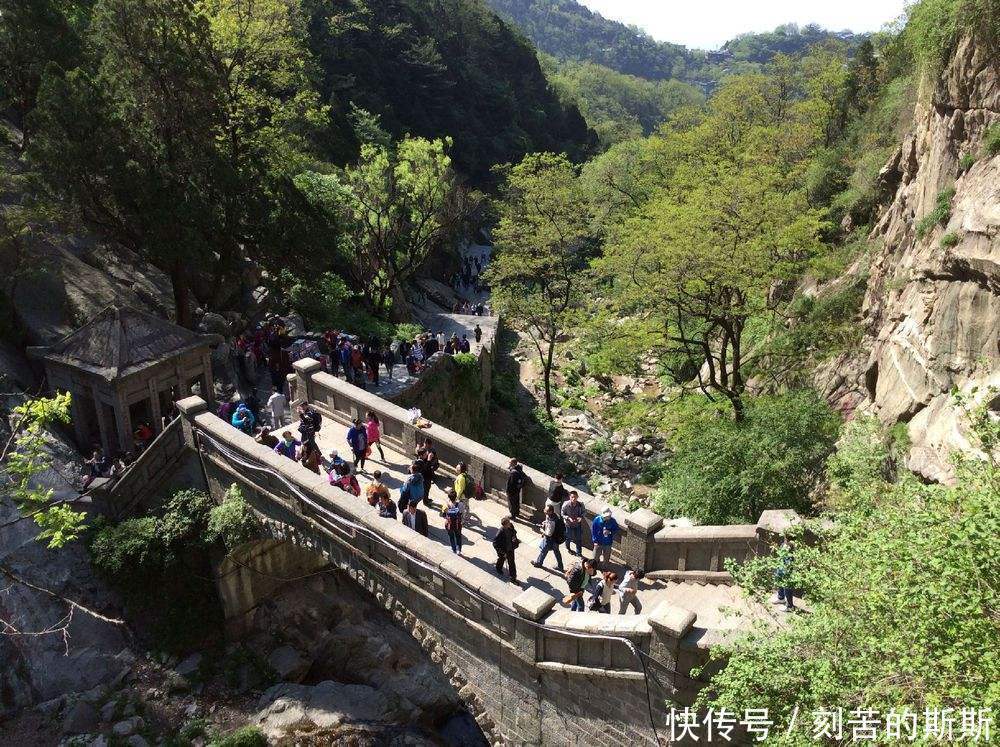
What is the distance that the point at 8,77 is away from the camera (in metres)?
24.1

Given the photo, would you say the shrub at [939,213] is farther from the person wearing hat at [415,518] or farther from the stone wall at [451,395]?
the stone wall at [451,395]

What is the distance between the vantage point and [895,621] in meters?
7.51

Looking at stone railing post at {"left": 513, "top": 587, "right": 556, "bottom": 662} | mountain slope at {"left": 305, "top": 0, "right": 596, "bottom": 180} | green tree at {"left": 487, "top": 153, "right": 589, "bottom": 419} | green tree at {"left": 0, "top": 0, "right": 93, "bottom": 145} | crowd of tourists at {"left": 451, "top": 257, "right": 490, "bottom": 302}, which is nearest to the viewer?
stone railing post at {"left": 513, "top": 587, "right": 556, "bottom": 662}

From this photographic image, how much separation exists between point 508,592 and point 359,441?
563cm

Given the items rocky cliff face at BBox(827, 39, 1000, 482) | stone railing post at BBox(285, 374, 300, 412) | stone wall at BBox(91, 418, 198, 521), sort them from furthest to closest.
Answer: stone railing post at BBox(285, 374, 300, 412), stone wall at BBox(91, 418, 198, 521), rocky cliff face at BBox(827, 39, 1000, 482)

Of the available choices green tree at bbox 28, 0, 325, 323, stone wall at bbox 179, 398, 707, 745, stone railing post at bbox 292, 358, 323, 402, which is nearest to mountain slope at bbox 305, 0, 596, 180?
green tree at bbox 28, 0, 325, 323

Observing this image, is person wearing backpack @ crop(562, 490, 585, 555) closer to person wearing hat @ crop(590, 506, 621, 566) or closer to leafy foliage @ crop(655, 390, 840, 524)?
person wearing hat @ crop(590, 506, 621, 566)

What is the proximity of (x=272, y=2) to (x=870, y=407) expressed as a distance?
26.1 m

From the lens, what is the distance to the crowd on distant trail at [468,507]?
38.8ft

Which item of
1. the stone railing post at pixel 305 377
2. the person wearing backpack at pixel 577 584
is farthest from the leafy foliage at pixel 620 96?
the person wearing backpack at pixel 577 584

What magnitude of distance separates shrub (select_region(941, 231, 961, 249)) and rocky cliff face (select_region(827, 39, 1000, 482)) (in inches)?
1.1

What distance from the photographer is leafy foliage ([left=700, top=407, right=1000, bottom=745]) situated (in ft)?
22.6

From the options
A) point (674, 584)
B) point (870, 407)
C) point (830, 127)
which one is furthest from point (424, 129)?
point (674, 584)

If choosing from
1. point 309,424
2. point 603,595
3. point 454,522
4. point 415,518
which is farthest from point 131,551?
point 603,595
